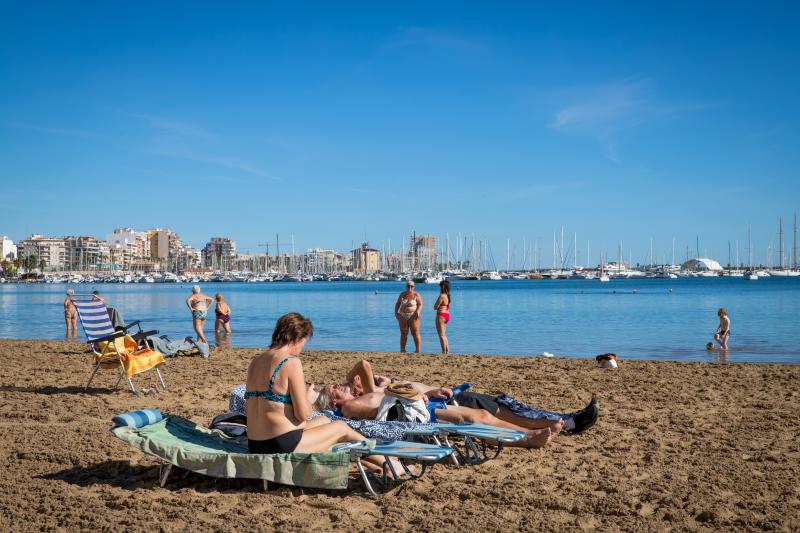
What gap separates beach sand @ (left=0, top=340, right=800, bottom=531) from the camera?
14.3 feet

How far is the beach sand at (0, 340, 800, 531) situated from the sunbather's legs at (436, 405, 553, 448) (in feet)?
0.50

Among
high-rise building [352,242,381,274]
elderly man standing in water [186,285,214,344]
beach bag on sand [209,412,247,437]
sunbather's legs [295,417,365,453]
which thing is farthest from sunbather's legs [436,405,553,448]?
high-rise building [352,242,381,274]

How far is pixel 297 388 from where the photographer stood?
481cm

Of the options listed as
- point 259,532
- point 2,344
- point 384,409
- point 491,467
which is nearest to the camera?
point 259,532

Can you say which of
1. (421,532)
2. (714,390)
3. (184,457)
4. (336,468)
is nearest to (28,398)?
(184,457)

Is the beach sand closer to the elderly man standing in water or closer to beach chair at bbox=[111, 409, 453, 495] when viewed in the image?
beach chair at bbox=[111, 409, 453, 495]

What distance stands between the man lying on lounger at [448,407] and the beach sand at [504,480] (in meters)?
0.21

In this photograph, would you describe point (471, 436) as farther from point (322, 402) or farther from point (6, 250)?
point (6, 250)

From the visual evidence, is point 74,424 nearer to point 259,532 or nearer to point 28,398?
point 28,398

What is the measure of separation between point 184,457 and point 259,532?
3.37 feet

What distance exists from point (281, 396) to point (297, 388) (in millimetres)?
137

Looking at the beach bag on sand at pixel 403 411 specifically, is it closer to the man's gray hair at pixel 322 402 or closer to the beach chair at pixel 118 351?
the man's gray hair at pixel 322 402

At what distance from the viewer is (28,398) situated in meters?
8.84

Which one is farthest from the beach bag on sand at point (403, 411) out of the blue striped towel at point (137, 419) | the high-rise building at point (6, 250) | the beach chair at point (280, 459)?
the high-rise building at point (6, 250)
